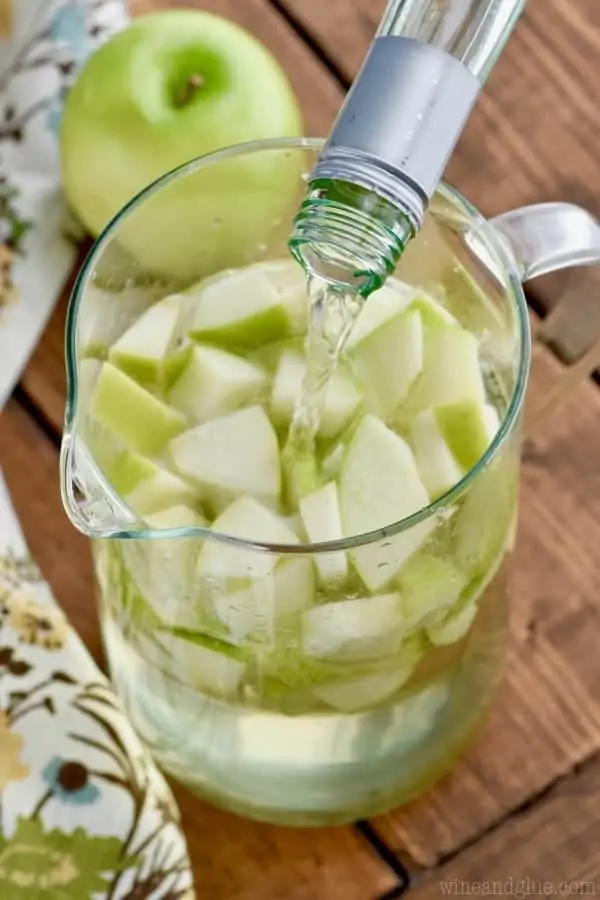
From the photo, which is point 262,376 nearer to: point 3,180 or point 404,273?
point 404,273

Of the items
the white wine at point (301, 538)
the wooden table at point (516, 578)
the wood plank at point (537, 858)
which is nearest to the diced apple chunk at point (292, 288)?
the white wine at point (301, 538)

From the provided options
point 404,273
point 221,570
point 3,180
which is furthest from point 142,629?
point 3,180

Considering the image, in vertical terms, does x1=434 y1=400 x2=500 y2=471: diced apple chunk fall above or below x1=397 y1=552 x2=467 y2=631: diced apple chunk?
above

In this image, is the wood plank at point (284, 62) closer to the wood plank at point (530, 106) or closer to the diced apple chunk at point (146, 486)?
the wood plank at point (530, 106)

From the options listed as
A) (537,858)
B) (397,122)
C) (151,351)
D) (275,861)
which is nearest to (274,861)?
(275,861)

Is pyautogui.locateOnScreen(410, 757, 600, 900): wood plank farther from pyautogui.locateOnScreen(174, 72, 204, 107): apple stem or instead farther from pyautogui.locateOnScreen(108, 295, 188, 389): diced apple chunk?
pyautogui.locateOnScreen(174, 72, 204, 107): apple stem

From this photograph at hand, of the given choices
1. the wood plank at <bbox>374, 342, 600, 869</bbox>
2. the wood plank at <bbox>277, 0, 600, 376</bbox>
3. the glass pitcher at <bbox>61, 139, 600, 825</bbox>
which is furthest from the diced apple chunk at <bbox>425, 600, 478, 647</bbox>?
the wood plank at <bbox>277, 0, 600, 376</bbox>
